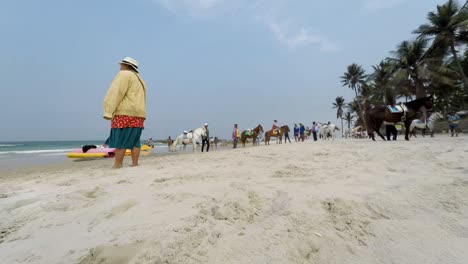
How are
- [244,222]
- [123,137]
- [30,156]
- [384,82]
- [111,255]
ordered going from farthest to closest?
1. [384,82]
2. [30,156]
3. [123,137]
4. [244,222]
5. [111,255]

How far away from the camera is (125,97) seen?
3.82 metres

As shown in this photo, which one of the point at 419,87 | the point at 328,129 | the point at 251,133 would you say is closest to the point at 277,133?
the point at 251,133

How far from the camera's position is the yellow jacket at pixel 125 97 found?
365 centimetres

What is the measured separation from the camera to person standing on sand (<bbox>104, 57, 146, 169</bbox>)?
3672 mm

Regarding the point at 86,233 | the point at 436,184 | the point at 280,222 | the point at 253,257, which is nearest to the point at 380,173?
the point at 436,184

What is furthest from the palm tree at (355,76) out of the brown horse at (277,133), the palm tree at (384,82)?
the brown horse at (277,133)

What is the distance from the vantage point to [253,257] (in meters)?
1.13

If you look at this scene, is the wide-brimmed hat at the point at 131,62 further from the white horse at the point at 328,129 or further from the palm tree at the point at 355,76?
the palm tree at the point at 355,76

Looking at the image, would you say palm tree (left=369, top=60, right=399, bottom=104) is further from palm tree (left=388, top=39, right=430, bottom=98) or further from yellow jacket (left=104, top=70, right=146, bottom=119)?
yellow jacket (left=104, top=70, right=146, bottom=119)

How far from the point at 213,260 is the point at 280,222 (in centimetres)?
55

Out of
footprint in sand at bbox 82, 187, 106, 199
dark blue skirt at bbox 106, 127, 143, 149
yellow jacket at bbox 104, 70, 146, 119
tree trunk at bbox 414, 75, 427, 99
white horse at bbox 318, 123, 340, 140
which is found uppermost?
tree trunk at bbox 414, 75, 427, 99

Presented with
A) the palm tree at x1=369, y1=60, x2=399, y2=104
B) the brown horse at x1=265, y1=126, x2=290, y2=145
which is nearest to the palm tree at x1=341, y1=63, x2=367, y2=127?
the palm tree at x1=369, y1=60, x2=399, y2=104

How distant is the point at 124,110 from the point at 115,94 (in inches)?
11.5

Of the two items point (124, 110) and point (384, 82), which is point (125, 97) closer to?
point (124, 110)
